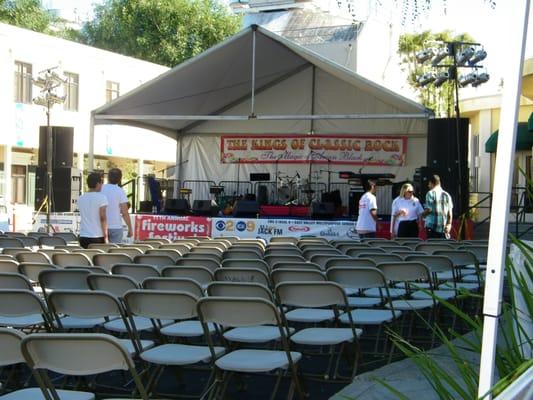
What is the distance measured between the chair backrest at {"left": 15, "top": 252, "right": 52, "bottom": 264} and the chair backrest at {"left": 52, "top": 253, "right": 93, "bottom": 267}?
72 millimetres

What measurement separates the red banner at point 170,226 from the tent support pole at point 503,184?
10554 mm

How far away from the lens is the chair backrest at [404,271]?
4504 mm

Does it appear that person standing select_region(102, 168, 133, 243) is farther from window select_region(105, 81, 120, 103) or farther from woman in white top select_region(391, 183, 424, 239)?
window select_region(105, 81, 120, 103)

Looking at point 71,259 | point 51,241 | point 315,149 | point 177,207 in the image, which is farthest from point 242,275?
point 315,149

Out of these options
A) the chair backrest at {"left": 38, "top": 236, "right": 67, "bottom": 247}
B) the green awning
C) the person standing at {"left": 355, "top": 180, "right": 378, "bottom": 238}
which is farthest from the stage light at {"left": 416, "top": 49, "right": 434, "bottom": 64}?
the chair backrest at {"left": 38, "top": 236, "right": 67, "bottom": 247}

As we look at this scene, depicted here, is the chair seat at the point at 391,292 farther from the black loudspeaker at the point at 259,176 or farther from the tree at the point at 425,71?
the tree at the point at 425,71

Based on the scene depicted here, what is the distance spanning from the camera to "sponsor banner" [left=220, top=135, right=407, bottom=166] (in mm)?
16672

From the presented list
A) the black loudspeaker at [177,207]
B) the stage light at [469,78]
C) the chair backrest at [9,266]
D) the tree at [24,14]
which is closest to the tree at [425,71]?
the stage light at [469,78]

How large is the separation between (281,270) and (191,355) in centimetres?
98

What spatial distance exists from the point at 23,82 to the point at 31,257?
19.7 m

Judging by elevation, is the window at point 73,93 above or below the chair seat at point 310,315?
above

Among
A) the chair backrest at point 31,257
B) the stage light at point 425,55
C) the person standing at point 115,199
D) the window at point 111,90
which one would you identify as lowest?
the chair backrest at point 31,257

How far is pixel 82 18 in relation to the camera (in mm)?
44125

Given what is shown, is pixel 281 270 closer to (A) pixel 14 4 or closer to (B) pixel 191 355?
(B) pixel 191 355
